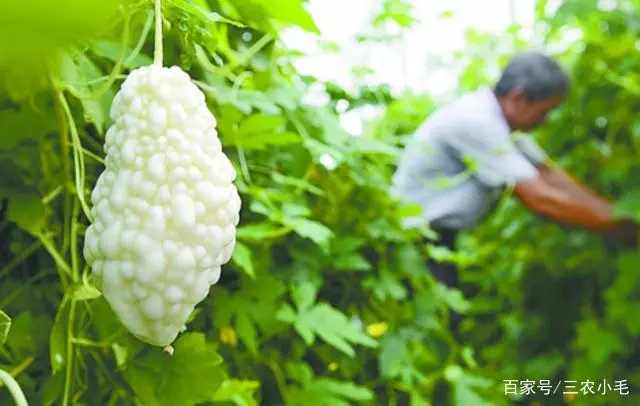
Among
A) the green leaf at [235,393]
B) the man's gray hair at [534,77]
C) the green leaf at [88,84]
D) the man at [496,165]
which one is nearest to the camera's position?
the green leaf at [88,84]

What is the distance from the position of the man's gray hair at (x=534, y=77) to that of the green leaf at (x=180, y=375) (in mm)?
1701

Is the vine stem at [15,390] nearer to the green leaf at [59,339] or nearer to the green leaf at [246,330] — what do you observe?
the green leaf at [59,339]

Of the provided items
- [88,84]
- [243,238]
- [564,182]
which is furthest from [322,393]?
[564,182]

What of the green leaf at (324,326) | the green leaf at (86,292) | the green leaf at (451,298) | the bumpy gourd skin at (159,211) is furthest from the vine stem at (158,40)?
the green leaf at (451,298)

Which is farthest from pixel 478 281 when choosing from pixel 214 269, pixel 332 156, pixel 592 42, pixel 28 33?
pixel 28 33

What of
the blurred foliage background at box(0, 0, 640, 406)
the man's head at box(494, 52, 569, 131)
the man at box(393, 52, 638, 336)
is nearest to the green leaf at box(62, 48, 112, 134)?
the blurred foliage background at box(0, 0, 640, 406)

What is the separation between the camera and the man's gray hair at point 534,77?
6.84 ft

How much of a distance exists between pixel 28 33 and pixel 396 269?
88 centimetres

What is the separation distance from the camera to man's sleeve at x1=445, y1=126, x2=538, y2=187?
185 cm

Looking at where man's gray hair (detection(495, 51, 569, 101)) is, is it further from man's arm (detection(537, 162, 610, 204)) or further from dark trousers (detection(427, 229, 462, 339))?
dark trousers (detection(427, 229, 462, 339))

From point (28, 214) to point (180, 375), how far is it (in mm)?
146

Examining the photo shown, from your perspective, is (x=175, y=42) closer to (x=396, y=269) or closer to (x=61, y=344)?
(x=61, y=344)

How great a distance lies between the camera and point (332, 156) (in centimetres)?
85

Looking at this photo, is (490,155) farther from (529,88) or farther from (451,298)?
(451,298)
